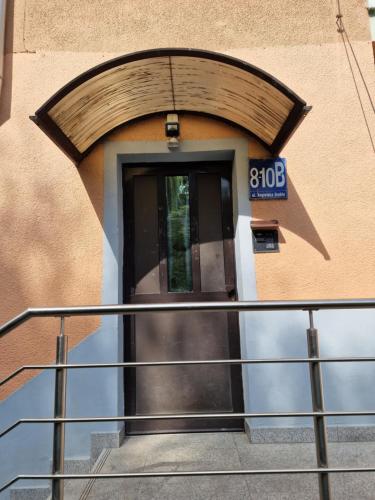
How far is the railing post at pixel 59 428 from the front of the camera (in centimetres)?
154

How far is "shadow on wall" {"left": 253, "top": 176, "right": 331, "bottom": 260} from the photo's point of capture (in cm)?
313

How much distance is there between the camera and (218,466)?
2.38 metres

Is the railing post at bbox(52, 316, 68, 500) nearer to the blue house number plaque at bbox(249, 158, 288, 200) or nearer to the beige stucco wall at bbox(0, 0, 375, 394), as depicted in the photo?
the beige stucco wall at bbox(0, 0, 375, 394)

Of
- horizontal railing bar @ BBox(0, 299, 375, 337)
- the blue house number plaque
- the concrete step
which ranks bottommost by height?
the concrete step

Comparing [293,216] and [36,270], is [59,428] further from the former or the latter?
[293,216]

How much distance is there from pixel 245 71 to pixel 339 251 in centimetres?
171

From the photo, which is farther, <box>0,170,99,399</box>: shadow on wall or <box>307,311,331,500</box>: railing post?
<box>0,170,99,399</box>: shadow on wall

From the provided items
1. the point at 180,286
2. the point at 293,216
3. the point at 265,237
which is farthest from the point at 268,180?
the point at 180,286

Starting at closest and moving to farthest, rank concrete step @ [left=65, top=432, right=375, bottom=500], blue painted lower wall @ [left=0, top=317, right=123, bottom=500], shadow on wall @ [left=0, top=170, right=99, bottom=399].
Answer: concrete step @ [left=65, top=432, right=375, bottom=500], blue painted lower wall @ [left=0, top=317, right=123, bottom=500], shadow on wall @ [left=0, top=170, right=99, bottom=399]

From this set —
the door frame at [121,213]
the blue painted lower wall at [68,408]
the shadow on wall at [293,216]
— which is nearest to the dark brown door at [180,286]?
the door frame at [121,213]

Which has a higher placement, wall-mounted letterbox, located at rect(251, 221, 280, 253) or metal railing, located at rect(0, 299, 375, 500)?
wall-mounted letterbox, located at rect(251, 221, 280, 253)

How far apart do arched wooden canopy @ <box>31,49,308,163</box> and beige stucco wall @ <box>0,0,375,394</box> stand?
0.20 meters

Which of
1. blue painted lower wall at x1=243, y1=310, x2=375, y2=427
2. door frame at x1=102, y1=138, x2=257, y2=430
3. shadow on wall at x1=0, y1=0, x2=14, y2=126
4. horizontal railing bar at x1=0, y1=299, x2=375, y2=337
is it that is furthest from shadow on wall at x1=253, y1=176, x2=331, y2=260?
shadow on wall at x1=0, y1=0, x2=14, y2=126

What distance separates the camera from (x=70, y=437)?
2848 millimetres
